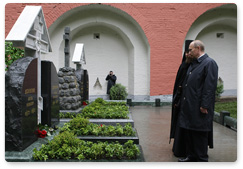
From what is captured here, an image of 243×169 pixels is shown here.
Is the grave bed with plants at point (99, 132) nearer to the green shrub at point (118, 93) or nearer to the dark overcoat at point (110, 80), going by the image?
the green shrub at point (118, 93)

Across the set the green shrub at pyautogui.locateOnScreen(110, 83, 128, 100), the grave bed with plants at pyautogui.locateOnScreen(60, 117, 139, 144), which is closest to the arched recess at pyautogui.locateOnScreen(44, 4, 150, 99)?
the green shrub at pyautogui.locateOnScreen(110, 83, 128, 100)

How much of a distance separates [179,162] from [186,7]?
29.5 ft

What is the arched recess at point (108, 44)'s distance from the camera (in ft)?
38.2

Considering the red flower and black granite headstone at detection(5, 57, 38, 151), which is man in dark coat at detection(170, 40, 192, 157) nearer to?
the red flower

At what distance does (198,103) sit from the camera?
3.21 meters

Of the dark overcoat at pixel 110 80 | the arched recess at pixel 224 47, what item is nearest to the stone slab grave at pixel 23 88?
the dark overcoat at pixel 110 80

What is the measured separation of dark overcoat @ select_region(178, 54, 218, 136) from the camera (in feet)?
10.2

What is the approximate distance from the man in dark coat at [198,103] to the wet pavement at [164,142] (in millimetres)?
455

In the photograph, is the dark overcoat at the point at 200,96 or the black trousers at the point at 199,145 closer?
the dark overcoat at the point at 200,96

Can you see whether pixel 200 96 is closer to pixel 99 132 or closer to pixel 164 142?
pixel 164 142

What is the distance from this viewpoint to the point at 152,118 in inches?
296

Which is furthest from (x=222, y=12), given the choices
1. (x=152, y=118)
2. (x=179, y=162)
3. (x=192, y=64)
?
(x=179, y=162)

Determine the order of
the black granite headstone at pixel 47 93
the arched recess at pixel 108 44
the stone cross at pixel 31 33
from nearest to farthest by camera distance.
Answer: the stone cross at pixel 31 33, the black granite headstone at pixel 47 93, the arched recess at pixel 108 44

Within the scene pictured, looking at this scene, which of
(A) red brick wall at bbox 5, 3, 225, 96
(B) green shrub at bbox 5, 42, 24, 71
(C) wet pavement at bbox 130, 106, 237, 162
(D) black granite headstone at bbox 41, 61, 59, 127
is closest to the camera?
(C) wet pavement at bbox 130, 106, 237, 162
